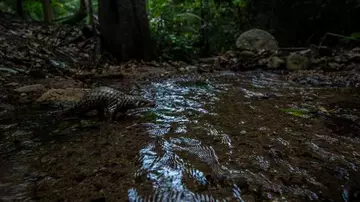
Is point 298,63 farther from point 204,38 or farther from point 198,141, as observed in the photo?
point 198,141

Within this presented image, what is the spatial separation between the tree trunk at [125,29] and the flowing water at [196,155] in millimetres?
3649

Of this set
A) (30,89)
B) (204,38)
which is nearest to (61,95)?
(30,89)

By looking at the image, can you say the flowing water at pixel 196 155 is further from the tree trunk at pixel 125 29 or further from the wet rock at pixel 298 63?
the tree trunk at pixel 125 29

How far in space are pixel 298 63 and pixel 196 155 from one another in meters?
4.47

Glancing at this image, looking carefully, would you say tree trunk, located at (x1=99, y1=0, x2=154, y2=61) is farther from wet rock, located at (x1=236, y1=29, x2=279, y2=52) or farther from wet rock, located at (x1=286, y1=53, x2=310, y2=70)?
wet rock, located at (x1=286, y1=53, x2=310, y2=70)

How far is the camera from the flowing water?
4.92 ft

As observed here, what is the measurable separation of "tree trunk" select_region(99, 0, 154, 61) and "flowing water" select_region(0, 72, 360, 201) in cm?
365

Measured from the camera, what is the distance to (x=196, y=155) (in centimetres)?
191

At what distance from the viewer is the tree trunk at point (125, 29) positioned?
6355mm

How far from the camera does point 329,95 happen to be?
3533 millimetres

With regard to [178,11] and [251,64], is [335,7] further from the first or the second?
[178,11]

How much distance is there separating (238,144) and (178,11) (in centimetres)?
797

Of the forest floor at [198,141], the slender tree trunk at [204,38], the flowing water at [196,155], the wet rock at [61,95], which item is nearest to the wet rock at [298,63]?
the forest floor at [198,141]

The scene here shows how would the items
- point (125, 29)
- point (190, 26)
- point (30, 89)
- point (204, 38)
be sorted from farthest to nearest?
point (190, 26) < point (204, 38) < point (125, 29) < point (30, 89)
